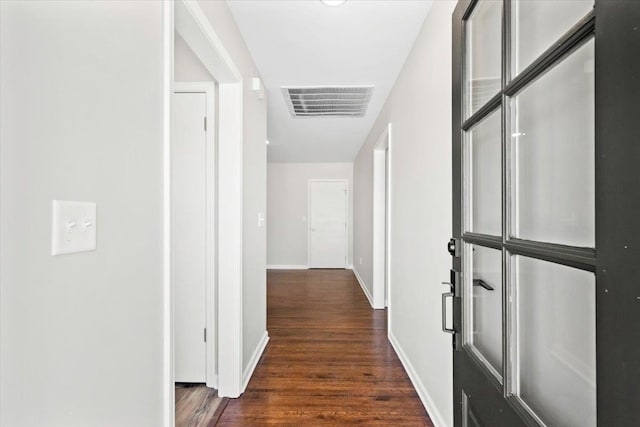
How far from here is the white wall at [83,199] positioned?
0.60m

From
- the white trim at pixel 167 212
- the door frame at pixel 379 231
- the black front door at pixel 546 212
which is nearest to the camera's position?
the black front door at pixel 546 212

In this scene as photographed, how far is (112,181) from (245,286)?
5.13 ft

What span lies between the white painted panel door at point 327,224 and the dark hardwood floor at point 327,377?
3008 mm

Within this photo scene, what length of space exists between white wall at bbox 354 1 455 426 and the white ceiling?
146 mm

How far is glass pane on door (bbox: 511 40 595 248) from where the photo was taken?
611 mm

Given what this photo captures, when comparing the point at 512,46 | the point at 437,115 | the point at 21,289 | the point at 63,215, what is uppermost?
the point at 437,115

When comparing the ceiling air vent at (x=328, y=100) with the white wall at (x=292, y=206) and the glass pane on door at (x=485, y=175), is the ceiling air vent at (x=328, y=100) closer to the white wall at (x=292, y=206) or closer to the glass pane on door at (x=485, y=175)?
the glass pane on door at (x=485, y=175)

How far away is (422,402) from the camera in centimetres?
204

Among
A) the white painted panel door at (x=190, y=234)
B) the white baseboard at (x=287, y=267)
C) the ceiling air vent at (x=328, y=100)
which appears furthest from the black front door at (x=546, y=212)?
the white baseboard at (x=287, y=267)

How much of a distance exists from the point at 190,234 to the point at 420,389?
1835mm

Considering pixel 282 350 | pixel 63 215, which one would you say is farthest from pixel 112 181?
pixel 282 350

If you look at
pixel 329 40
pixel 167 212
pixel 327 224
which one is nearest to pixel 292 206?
pixel 327 224

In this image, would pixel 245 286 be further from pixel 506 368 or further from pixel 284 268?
pixel 284 268

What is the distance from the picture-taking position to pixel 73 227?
718 millimetres
